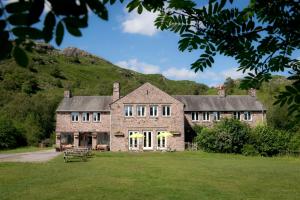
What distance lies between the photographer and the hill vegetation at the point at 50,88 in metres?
61.1

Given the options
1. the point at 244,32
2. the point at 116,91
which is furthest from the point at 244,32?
the point at 116,91

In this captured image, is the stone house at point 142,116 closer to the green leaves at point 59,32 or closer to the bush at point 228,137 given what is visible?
the bush at point 228,137

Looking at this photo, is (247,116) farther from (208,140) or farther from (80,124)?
(80,124)

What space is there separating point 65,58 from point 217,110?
376 feet

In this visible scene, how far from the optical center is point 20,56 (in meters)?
2.21

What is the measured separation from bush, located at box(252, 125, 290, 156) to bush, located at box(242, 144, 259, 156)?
21.4 inches

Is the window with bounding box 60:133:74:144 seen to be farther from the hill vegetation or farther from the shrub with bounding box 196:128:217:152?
the shrub with bounding box 196:128:217:152

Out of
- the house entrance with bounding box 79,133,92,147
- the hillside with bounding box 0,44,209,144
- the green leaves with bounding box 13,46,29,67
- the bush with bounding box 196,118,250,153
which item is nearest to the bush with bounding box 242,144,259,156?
the bush with bounding box 196,118,250,153

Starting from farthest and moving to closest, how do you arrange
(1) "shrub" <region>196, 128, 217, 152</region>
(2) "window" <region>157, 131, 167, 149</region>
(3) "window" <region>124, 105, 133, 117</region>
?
(3) "window" <region>124, 105, 133, 117</region> < (2) "window" <region>157, 131, 167, 149</region> < (1) "shrub" <region>196, 128, 217, 152</region>

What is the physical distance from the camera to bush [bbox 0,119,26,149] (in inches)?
2125

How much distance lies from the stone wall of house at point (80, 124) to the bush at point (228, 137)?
51.1 ft

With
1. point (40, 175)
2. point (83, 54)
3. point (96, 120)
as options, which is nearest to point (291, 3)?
point (40, 175)

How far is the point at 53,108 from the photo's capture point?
75.4m

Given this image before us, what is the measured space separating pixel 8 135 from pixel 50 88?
58.6 m
